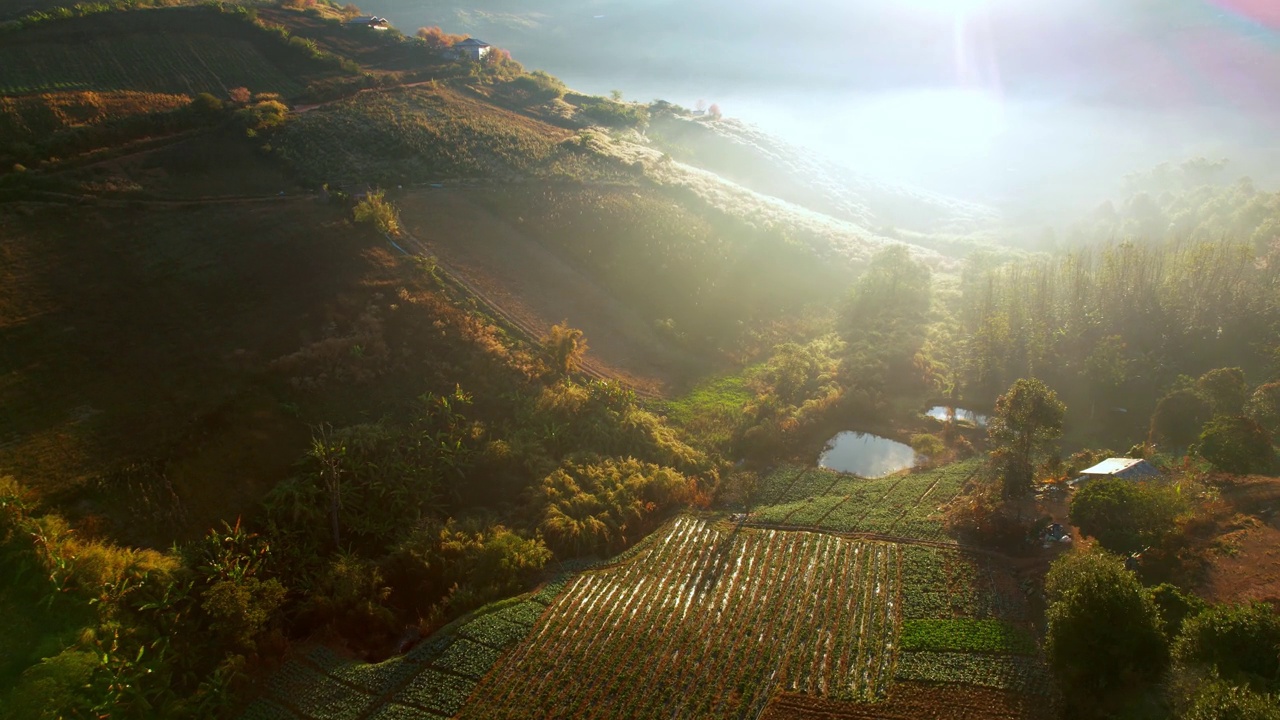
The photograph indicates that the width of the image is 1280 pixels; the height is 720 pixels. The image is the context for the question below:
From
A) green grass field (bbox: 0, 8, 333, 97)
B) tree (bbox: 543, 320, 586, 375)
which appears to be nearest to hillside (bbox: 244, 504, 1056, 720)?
tree (bbox: 543, 320, 586, 375)

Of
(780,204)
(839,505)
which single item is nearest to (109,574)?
(839,505)

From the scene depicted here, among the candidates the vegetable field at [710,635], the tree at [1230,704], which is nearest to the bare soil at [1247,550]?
the tree at [1230,704]

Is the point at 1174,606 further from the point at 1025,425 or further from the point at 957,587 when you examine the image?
the point at 1025,425

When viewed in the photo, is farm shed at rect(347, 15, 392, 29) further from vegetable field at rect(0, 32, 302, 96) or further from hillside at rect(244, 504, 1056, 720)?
hillside at rect(244, 504, 1056, 720)

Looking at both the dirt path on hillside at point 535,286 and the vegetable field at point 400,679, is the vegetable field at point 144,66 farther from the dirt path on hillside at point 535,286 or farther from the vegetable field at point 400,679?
the vegetable field at point 400,679

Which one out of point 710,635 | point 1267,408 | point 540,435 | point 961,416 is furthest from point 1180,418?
point 540,435
